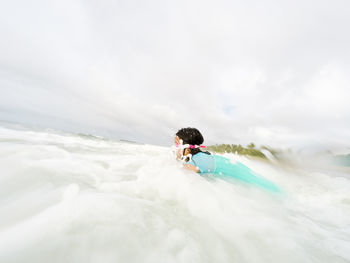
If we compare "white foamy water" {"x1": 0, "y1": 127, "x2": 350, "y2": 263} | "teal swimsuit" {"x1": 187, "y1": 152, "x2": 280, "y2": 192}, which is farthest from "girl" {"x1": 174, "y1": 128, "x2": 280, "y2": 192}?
"white foamy water" {"x1": 0, "y1": 127, "x2": 350, "y2": 263}

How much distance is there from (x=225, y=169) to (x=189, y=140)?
1.32 m

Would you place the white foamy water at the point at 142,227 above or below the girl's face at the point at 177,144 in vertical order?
below

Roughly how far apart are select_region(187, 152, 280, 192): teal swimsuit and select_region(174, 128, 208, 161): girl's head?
31 centimetres

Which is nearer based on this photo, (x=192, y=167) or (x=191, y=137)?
(x=192, y=167)

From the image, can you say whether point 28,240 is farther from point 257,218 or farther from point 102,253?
point 257,218

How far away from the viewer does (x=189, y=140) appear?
417 cm

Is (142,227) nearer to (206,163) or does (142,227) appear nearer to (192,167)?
(192,167)

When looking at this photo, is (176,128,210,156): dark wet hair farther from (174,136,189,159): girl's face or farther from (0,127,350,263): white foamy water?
(0,127,350,263): white foamy water

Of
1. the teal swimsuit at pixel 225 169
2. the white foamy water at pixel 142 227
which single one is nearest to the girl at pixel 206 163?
the teal swimsuit at pixel 225 169

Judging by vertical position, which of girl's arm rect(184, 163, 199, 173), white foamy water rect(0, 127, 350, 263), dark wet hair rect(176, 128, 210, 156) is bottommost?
white foamy water rect(0, 127, 350, 263)

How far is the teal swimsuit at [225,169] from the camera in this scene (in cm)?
368

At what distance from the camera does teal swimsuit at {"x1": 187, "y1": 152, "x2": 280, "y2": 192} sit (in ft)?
12.1

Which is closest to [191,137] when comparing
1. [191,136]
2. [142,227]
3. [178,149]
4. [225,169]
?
[191,136]

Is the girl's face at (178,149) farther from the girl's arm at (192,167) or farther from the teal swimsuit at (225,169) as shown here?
the girl's arm at (192,167)
